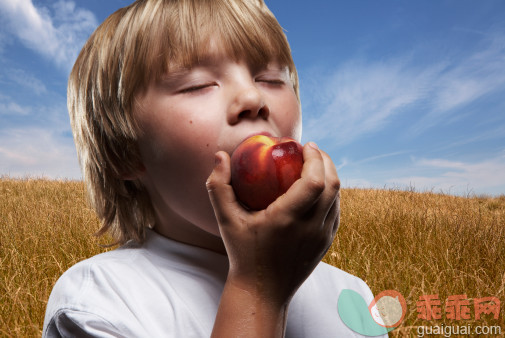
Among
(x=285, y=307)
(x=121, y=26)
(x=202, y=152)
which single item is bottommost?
(x=285, y=307)

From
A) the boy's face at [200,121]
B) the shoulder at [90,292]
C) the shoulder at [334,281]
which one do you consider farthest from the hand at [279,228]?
the shoulder at [334,281]

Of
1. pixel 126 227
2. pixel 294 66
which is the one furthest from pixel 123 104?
pixel 294 66

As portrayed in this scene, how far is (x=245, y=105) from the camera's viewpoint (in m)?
1.05

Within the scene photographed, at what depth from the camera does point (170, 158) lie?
1.14 meters

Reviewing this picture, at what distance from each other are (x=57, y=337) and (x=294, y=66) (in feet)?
4.08

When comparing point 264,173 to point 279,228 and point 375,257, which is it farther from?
point 375,257

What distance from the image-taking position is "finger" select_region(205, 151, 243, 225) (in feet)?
3.13

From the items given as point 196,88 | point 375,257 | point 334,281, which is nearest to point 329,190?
point 196,88

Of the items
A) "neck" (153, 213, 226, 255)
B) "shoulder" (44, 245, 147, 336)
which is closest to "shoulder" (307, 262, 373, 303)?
"neck" (153, 213, 226, 255)

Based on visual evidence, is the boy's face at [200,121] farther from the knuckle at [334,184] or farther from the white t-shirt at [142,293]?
the knuckle at [334,184]

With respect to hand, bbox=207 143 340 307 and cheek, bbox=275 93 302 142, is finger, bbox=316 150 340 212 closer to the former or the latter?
hand, bbox=207 143 340 307

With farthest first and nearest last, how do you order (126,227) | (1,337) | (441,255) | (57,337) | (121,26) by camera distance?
(441,255) → (1,337) → (126,227) → (121,26) → (57,337)

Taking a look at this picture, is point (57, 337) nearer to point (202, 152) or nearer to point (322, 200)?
point (202, 152)

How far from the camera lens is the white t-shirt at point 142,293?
1.03 m
